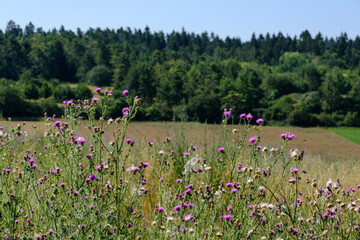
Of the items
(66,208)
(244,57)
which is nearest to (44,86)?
(66,208)

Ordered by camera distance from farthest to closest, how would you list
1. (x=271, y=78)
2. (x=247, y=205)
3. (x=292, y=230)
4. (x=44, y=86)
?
(x=271, y=78) < (x=44, y=86) < (x=247, y=205) < (x=292, y=230)

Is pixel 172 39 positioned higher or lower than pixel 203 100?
higher

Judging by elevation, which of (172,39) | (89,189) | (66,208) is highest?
(172,39)

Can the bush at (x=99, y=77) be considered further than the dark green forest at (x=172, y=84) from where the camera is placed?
Yes

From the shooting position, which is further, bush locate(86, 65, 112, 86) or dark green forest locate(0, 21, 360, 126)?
bush locate(86, 65, 112, 86)

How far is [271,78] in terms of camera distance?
69.6m

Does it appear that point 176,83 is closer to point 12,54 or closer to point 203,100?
point 203,100

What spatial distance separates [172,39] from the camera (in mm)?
132875

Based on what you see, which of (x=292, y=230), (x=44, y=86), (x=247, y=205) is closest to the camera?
(x=292, y=230)

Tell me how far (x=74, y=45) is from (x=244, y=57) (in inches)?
2056

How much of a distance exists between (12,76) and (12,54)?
718 centimetres

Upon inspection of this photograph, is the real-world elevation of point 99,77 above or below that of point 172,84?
above

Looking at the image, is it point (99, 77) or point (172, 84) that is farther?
point (99, 77)

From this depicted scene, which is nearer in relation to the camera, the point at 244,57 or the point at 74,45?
the point at 74,45
